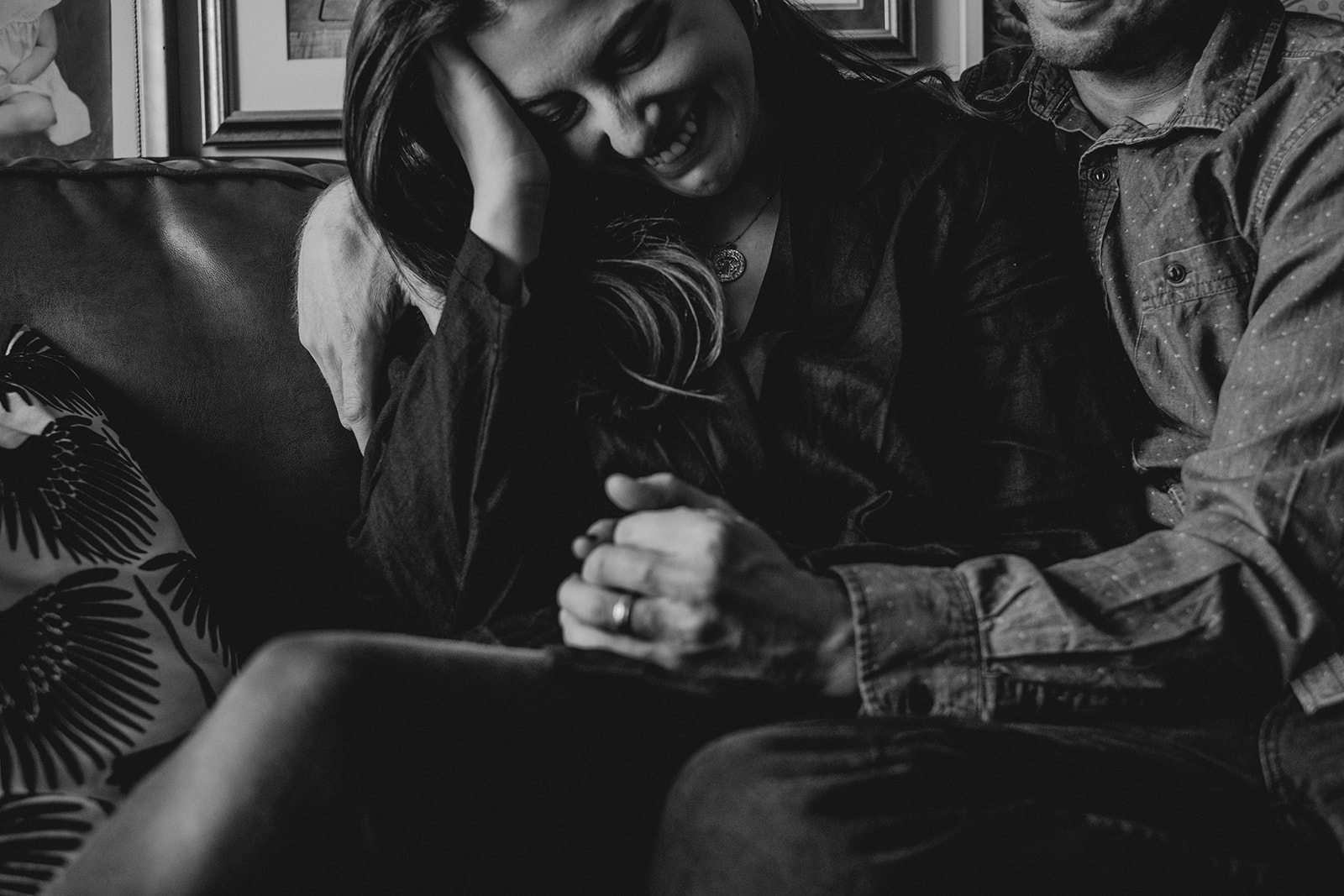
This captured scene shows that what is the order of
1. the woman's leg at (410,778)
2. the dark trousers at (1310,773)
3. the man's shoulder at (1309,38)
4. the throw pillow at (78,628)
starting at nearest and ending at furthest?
the woman's leg at (410,778) < the dark trousers at (1310,773) < the throw pillow at (78,628) < the man's shoulder at (1309,38)

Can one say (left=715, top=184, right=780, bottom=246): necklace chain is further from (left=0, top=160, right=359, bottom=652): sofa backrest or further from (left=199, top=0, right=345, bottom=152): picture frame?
(left=199, top=0, right=345, bottom=152): picture frame

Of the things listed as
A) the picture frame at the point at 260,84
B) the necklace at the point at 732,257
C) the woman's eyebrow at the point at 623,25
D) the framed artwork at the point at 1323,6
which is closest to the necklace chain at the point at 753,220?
the necklace at the point at 732,257

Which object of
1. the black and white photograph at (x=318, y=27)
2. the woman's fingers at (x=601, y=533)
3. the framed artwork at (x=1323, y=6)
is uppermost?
the framed artwork at (x=1323, y=6)

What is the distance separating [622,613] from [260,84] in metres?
1.26

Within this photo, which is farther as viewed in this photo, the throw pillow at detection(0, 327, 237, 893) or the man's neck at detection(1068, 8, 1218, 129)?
the man's neck at detection(1068, 8, 1218, 129)

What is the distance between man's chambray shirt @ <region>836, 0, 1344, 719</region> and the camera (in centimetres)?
84

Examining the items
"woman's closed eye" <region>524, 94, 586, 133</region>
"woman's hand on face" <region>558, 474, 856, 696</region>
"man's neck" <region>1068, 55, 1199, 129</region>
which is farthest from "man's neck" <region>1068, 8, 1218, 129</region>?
"woman's hand on face" <region>558, 474, 856, 696</region>

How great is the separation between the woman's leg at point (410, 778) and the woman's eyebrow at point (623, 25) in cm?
53

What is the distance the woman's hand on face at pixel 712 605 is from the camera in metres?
0.83

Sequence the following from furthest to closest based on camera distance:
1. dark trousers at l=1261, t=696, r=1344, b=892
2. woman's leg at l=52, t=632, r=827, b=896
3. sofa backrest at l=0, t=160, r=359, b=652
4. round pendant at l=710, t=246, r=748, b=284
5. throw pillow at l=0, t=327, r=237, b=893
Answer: sofa backrest at l=0, t=160, r=359, b=652 < round pendant at l=710, t=246, r=748, b=284 < throw pillow at l=0, t=327, r=237, b=893 < dark trousers at l=1261, t=696, r=1344, b=892 < woman's leg at l=52, t=632, r=827, b=896

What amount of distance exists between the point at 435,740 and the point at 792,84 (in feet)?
2.63

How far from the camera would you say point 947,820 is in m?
0.68

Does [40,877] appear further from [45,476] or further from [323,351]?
[323,351]

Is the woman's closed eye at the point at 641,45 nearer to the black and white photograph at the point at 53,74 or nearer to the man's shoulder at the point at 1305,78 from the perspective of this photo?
the man's shoulder at the point at 1305,78
